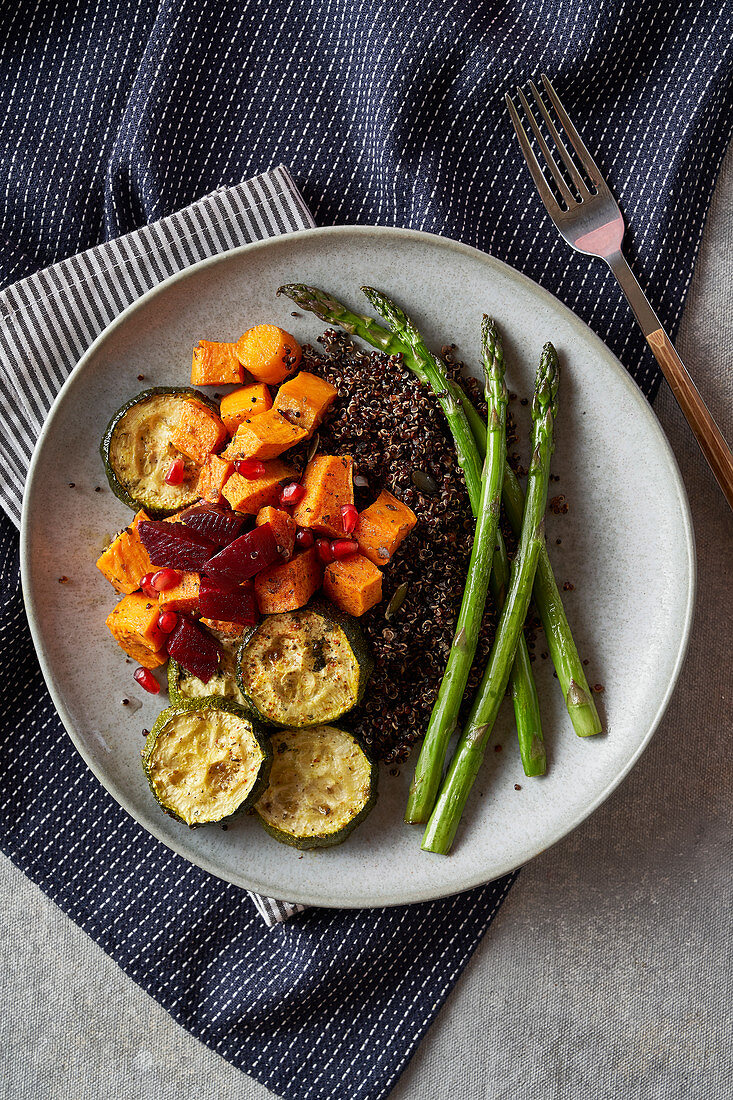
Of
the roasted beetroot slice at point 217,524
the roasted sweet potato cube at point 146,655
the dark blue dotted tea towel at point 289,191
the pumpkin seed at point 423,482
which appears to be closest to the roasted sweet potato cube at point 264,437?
the roasted beetroot slice at point 217,524

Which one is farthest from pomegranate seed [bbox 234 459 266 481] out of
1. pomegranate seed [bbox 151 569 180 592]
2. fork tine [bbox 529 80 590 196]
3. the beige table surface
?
the beige table surface

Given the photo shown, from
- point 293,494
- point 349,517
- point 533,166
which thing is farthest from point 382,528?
point 533,166

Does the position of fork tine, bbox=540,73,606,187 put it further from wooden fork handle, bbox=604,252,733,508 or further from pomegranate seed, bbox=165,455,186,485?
pomegranate seed, bbox=165,455,186,485

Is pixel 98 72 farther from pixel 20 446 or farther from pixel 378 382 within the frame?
pixel 378 382

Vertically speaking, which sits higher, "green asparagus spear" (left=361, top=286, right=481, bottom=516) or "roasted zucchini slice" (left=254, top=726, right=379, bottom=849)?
"green asparagus spear" (left=361, top=286, right=481, bottom=516)

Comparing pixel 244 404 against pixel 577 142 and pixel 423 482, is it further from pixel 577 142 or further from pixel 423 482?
pixel 577 142

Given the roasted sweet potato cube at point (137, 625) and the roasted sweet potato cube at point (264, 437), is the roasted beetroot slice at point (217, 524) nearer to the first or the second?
the roasted sweet potato cube at point (264, 437)

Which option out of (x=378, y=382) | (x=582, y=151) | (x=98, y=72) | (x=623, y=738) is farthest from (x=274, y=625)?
(x=98, y=72)

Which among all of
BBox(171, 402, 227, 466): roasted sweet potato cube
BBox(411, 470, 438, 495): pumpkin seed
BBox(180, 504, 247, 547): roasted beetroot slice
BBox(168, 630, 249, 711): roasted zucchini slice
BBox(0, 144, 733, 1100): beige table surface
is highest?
BBox(171, 402, 227, 466): roasted sweet potato cube
